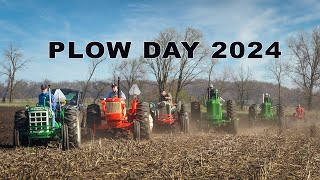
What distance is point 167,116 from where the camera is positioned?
15.7 metres

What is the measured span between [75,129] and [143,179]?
14.8ft

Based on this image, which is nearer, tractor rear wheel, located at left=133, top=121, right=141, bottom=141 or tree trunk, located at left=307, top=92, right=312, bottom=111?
tractor rear wheel, located at left=133, top=121, right=141, bottom=141

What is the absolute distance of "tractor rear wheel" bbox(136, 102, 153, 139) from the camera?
12.0 meters

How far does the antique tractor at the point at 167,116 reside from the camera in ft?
50.4

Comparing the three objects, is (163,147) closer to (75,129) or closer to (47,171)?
(75,129)

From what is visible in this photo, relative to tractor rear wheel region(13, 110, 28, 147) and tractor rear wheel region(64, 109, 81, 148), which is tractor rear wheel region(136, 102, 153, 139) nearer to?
tractor rear wheel region(64, 109, 81, 148)

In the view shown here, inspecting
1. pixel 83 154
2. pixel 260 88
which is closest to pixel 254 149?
pixel 83 154

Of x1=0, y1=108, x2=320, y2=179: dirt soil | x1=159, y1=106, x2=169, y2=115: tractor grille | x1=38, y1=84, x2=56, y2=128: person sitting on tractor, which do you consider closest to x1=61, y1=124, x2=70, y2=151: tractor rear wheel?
x1=0, y1=108, x2=320, y2=179: dirt soil

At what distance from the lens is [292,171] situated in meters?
6.85

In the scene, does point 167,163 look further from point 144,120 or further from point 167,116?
point 167,116

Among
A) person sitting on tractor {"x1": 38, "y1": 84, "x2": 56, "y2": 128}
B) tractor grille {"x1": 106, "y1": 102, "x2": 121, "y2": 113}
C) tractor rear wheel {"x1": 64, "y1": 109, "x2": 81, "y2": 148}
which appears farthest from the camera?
tractor grille {"x1": 106, "y1": 102, "x2": 121, "y2": 113}

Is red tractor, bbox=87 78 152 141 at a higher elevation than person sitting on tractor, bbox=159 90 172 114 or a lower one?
lower

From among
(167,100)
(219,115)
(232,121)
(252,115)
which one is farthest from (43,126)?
(252,115)

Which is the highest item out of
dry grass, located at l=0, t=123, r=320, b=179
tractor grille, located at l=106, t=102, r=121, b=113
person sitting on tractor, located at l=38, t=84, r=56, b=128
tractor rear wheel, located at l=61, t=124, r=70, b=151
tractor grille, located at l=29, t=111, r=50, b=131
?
person sitting on tractor, located at l=38, t=84, r=56, b=128
